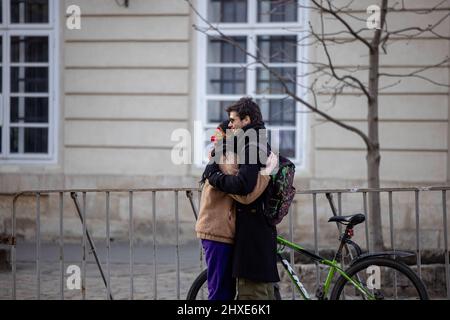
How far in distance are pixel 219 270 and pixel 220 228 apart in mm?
298

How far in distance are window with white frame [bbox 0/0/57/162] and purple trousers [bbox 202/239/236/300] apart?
7222 mm

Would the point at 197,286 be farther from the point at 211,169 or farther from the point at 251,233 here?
the point at 211,169

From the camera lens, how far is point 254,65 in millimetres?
11492

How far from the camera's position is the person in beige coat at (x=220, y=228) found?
5.06m

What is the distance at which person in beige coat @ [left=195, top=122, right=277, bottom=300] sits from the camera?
506cm

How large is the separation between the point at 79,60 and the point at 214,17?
2207mm

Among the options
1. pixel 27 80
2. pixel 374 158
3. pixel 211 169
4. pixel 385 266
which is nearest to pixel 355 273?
pixel 385 266

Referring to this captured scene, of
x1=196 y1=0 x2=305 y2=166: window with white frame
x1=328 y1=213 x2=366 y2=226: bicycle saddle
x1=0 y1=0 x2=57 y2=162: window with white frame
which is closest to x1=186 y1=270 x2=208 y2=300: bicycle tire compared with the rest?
x1=328 y1=213 x2=366 y2=226: bicycle saddle

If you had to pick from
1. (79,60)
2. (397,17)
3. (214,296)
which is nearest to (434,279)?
(214,296)

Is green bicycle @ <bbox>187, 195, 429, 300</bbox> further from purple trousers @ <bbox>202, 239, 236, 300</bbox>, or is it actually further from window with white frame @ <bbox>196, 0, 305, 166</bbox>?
window with white frame @ <bbox>196, 0, 305, 166</bbox>

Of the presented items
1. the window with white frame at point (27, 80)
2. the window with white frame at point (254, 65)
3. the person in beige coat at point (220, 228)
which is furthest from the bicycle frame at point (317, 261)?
the window with white frame at point (27, 80)

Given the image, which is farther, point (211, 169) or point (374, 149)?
point (374, 149)

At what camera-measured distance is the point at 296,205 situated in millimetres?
10977
